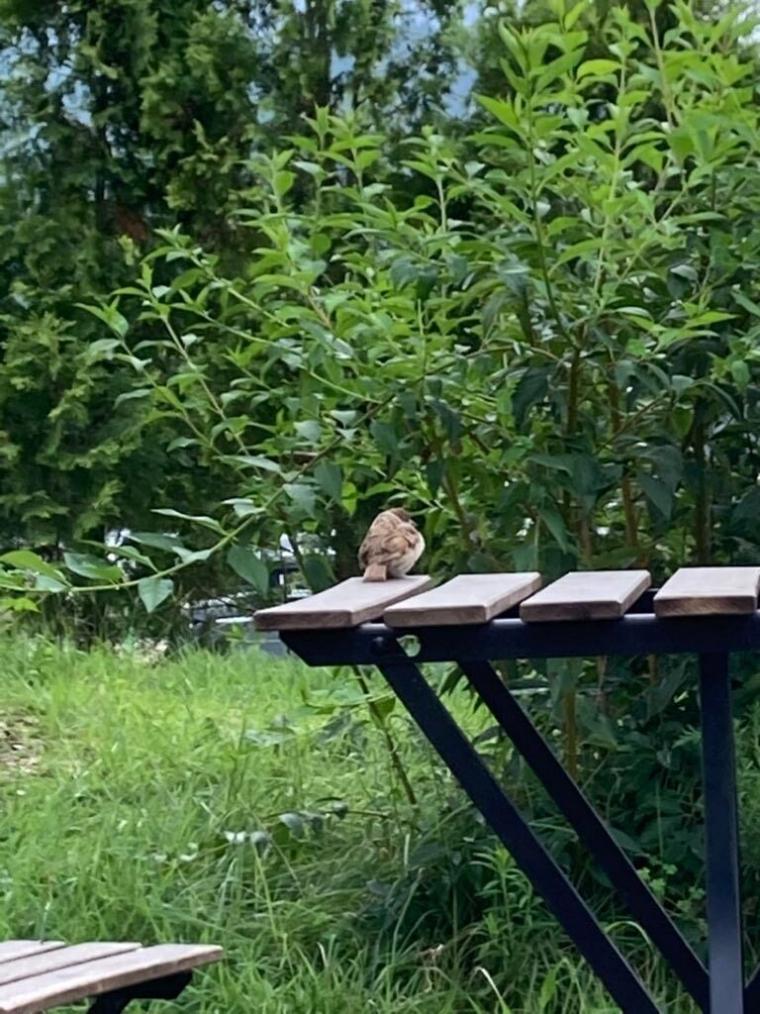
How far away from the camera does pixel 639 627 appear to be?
2.14 meters

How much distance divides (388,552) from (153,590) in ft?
1.79

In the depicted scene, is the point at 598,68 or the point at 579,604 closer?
the point at 579,604

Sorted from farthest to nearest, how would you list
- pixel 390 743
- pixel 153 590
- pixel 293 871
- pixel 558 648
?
pixel 390 743
pixel 293 871
pixel 153 590
pixel 558 648

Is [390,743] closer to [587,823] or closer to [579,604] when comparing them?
[587,823]

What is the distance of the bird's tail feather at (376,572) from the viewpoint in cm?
289

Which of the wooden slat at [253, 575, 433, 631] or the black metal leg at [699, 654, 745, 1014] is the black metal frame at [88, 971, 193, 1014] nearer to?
the wooden slat at [253, 575, 433, 631]

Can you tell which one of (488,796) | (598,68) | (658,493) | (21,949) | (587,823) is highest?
(598,68)

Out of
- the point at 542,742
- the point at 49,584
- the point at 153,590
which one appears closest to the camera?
the point at 542,742

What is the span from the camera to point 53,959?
9.32ft

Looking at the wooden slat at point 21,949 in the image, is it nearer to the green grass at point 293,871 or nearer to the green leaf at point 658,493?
the green grass at point 293,871

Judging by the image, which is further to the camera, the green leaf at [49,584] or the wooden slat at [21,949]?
the green leaf at [49,584]

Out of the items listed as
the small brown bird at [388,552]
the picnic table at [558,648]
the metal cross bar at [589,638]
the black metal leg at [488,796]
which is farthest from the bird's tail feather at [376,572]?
the metal cross bar at [589,638]

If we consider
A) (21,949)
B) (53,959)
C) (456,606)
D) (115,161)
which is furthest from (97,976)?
(115,161)

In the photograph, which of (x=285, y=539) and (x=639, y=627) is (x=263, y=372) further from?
(x=639, y=627)
